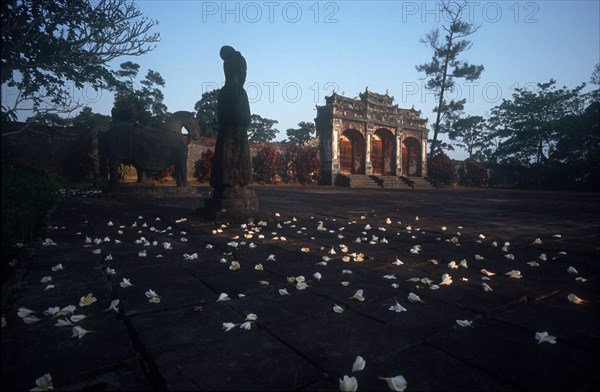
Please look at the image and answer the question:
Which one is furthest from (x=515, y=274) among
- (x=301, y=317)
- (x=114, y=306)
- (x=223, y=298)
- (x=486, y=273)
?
(x=114, y=306)

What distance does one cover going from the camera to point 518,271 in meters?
2.59

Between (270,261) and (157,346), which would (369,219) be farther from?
(157,346)

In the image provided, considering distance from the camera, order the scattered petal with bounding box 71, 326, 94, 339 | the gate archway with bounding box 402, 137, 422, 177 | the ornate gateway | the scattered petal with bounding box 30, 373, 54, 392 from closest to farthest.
A: the scattered petal with bounding box 30, 373, 54, 392 < the scattered petal with bounding box 71, 326, 94, 339 < the ornate gateway < the gate archway with bounding box 402, 137, 422, 177

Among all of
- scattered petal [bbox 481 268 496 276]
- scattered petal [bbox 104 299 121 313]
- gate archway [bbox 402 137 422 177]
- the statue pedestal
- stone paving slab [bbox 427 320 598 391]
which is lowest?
stone paving slab [bbox 427 320 598 391]

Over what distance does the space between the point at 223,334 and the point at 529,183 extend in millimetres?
33694

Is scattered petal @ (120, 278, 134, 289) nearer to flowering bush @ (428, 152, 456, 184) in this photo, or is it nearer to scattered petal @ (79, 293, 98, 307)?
scattered petal @ (79, 293, 98, 307)

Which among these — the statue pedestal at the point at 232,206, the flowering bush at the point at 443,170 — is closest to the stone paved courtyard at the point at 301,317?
the statue pedestal at the point at 232,206

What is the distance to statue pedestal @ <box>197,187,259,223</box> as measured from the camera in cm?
526

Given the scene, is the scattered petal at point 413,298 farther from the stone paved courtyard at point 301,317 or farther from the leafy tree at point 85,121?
the leafy tree at point 85,121

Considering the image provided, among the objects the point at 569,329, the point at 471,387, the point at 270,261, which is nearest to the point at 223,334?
the point at 471,387

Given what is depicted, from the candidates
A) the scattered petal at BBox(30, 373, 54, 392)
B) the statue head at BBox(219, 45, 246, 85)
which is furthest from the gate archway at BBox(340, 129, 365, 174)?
the scattered petal at BBox(30, 373, 54, 392)

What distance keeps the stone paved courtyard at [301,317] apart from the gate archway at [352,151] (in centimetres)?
2124

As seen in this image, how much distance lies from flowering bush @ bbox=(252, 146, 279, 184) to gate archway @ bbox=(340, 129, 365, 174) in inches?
241

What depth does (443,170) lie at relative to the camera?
90.0ft
